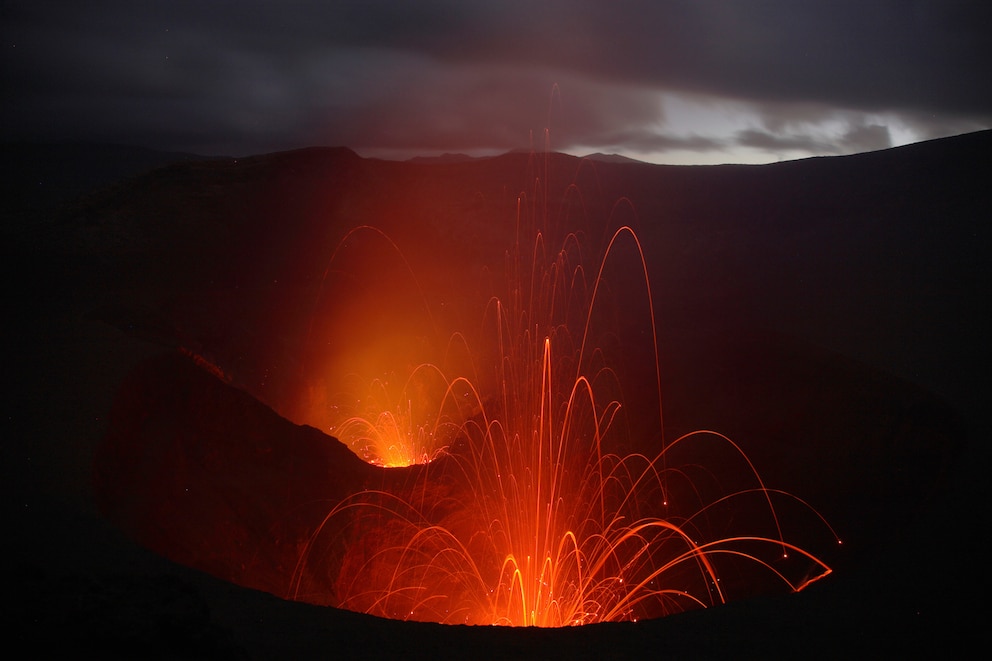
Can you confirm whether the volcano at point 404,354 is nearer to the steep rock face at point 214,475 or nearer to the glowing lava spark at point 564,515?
the steep rock face at point 214,475

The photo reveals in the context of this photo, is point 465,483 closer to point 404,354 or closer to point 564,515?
point 564,515

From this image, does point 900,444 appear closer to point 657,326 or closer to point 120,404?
point 657,326

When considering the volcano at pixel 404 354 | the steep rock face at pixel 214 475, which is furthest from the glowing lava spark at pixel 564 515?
the steep rock face at pixel 214 475

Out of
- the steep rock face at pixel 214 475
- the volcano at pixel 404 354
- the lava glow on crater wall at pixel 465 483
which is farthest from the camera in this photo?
the lava glow on crater wall at pixel 465 483

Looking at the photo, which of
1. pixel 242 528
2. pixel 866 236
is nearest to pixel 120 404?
pixel 242 528

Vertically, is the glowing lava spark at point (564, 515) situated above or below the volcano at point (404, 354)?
below

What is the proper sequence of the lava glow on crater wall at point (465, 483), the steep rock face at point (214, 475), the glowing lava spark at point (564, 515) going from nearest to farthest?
the steep rock face at point (214, 475) → the lava glow on crater wall at point (465, 483) → the glowing lava spark at point (564, 515)
